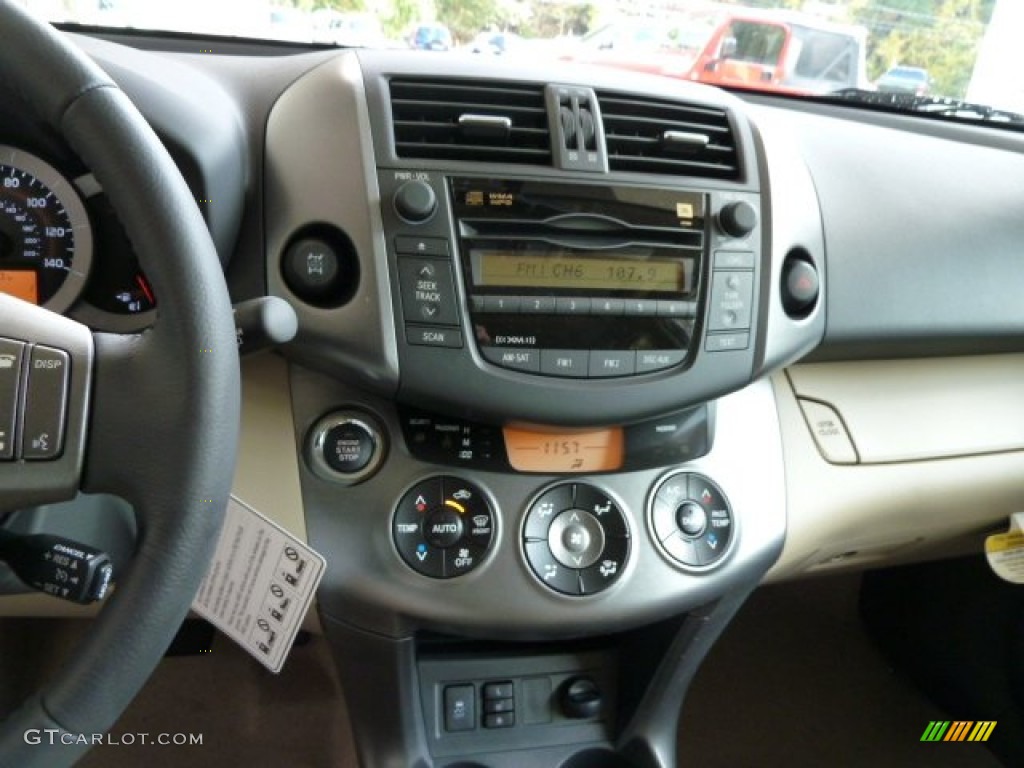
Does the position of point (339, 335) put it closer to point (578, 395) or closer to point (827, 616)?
point (578, 395)

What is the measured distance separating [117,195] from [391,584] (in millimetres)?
408

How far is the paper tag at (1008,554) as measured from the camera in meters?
1.12

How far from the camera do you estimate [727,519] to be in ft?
2.91

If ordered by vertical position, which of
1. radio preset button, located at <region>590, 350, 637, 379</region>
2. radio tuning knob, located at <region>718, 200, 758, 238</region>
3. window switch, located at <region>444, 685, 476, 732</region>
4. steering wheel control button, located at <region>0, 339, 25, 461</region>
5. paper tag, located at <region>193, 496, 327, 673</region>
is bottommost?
window switch, located at <region>444, 685, 476, 732</region>

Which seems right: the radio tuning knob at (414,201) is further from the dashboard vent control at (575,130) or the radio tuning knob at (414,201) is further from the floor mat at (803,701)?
the floor mat at (803,701)

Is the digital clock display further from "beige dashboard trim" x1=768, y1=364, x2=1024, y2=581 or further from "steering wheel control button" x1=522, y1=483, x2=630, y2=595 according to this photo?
"beige dashboard trim" x1=768, y1=364, x2=1024, y2=581

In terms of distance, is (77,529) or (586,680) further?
(586,680)

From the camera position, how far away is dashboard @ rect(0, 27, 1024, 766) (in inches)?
29.7

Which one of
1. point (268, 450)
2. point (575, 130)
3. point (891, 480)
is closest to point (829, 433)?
point (891, 480)

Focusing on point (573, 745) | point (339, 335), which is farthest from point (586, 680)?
point (339, 335)

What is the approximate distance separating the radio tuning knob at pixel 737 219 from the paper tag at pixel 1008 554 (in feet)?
1.90

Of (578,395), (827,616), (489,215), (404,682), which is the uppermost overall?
(489,215)

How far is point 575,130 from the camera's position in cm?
80

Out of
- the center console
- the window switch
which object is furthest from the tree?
the window switch
